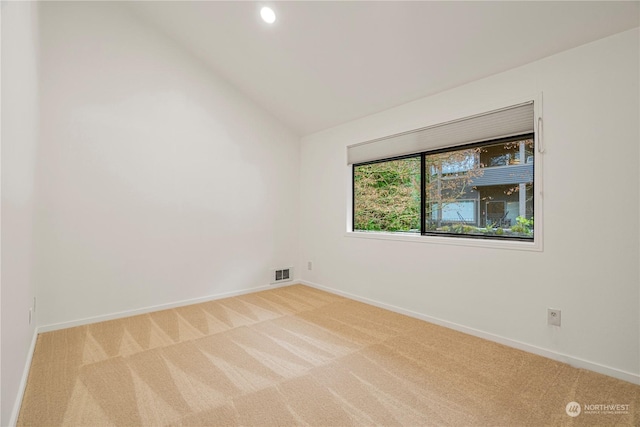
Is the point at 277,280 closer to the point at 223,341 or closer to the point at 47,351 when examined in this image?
the point at 223,341

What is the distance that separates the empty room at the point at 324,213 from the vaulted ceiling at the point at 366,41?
0.9 inches

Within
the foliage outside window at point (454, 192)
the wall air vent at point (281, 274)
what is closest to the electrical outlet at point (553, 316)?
the foliage outside window at point (454, 192)

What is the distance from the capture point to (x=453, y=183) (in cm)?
320

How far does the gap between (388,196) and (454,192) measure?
88cm

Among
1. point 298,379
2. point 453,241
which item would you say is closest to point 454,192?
point 453,241

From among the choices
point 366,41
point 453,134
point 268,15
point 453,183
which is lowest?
point 453,183

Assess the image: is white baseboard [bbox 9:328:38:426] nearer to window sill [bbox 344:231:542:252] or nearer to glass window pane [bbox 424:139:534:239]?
window sill [bbox 344:231:542:252]

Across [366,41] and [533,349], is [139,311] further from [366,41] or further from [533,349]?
[533,349]

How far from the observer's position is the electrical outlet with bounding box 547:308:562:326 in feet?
7.65

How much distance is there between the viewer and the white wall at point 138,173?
295 cm

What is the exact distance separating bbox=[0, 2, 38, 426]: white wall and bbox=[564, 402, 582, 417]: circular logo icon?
2835mm

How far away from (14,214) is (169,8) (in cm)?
258

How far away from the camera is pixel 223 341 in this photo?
8.80 ft

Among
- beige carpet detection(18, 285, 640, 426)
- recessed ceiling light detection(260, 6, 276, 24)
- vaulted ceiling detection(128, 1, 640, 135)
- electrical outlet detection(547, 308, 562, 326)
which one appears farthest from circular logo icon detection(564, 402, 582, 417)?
recessed ceiling light detection(260, 6, 276, 24)
